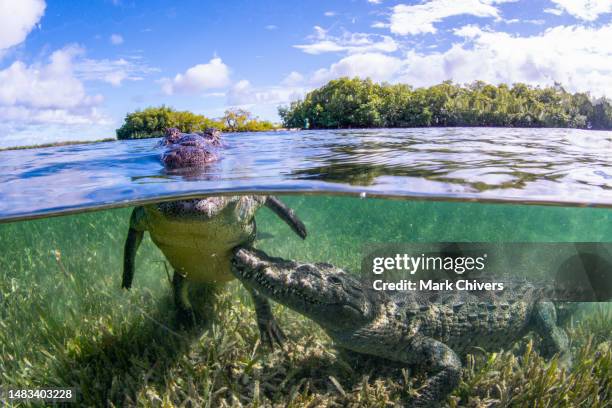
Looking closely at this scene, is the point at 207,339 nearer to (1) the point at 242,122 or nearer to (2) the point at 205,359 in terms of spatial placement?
(2) the point at 205,359

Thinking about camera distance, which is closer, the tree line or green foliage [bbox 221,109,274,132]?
Result: the tree line

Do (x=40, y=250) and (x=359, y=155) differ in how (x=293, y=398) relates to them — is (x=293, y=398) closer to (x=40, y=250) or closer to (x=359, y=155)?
(x=359, y=155)

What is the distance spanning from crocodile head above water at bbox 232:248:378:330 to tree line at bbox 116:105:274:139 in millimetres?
3571

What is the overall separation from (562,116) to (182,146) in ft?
20.2

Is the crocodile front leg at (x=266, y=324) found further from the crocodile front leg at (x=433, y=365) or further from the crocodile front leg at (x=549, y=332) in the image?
the crocodile front leg at (x=549, y=332)

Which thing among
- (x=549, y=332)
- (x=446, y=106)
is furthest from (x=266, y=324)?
(x=446, y=106)

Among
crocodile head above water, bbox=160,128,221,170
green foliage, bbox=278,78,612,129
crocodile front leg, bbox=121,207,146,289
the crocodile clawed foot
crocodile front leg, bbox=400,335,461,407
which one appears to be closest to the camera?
crocodile front leg, bbox=400,335,461,407

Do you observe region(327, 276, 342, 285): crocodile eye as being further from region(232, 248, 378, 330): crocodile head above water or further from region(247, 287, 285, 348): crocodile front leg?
region(247, 287, 285, 348): crocodile front leg

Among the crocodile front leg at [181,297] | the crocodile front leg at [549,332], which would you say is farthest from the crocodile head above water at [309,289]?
the crocodile front leg at [549,332]

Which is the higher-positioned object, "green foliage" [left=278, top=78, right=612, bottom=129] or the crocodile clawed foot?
"green foliage" [left=278, top=78, right=612, bottom=129]

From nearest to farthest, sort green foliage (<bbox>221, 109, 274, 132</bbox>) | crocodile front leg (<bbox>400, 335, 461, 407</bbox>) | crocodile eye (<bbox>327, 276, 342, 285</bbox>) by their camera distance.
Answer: crocodile front leg (<bbox>400, 335, 461, 407</bbox>), crocodile eye (<bbox>327, 276, 342, 285</bbox>), green foliage (<bbox>221, 109, 274, 132</bbox>)

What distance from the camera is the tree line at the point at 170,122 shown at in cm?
691

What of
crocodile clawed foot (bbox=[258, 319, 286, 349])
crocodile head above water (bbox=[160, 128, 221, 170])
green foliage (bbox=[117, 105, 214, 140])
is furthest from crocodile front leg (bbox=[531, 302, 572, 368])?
green foliage (bbox=[117, 105, 214, 140])

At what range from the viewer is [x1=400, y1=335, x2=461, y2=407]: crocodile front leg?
3.78m
